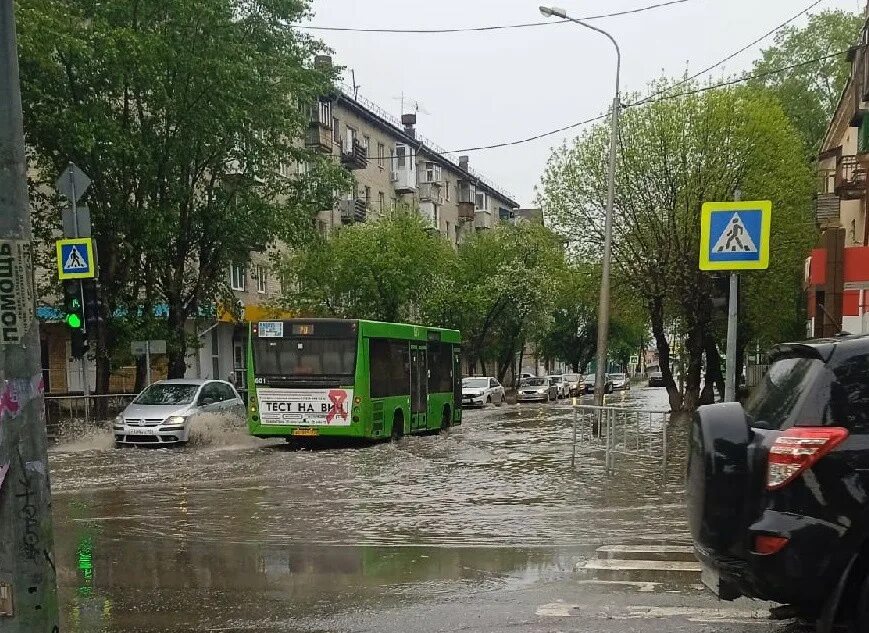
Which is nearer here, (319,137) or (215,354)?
(215,354)

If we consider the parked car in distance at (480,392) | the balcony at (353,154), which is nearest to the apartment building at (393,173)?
the balcony at (353,154)

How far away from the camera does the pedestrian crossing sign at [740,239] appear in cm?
1070

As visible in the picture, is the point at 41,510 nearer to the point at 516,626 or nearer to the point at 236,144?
the point at 516,626

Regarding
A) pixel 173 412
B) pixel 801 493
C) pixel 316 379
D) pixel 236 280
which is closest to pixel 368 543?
pixel 801 493

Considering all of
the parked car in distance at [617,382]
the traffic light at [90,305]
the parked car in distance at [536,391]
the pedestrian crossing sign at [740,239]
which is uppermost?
the pedestrian crossing sign at [740,239]

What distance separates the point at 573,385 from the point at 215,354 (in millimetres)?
26096

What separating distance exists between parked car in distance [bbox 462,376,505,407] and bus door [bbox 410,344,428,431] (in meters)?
19.6

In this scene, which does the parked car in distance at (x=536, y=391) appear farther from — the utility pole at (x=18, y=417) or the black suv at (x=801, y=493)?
the utility pole at (x=18, y=417)

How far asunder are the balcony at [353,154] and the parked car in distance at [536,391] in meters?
14.9

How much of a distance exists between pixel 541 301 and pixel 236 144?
2472 cm

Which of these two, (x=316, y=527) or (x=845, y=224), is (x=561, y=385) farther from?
(x=316, y=527)

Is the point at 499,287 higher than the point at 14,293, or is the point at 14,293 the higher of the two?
the point at 499,287

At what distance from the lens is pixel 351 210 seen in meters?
47.8

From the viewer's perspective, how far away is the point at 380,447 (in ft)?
62.7
